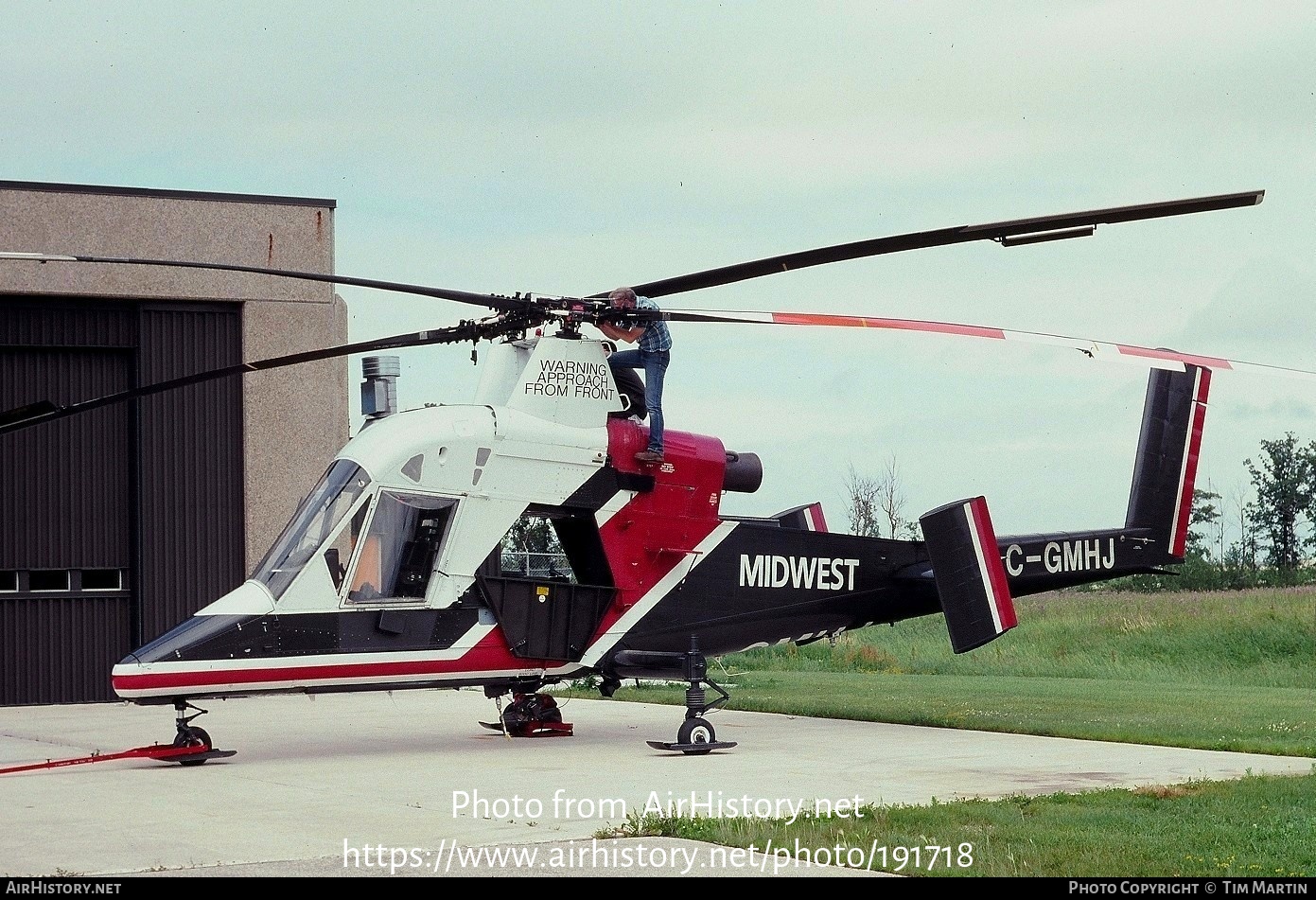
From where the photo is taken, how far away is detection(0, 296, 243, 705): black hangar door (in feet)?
61.4

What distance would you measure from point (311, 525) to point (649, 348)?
9.98 feet

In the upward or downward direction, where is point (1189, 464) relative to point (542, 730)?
upward

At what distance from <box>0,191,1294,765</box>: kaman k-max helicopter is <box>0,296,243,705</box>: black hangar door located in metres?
6.55

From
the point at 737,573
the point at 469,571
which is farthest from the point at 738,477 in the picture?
the point at 469,571

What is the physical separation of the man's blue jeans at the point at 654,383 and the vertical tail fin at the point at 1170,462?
514cm

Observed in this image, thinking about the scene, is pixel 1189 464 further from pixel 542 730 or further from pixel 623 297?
pixel 542 730

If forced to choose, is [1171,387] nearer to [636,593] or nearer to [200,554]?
[636,593]

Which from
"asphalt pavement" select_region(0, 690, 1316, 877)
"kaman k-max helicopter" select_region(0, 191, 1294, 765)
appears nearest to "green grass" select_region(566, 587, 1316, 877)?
"asphalt pavement" select_region(0, 690, 1316, 877)

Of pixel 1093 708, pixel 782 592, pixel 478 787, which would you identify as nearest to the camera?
pixel 478 787

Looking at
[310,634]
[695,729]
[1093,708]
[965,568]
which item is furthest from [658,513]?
[1093,708]

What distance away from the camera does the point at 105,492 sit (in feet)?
62.9

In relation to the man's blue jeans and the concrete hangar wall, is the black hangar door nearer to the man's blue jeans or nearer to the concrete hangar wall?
the concrete hangar wall
